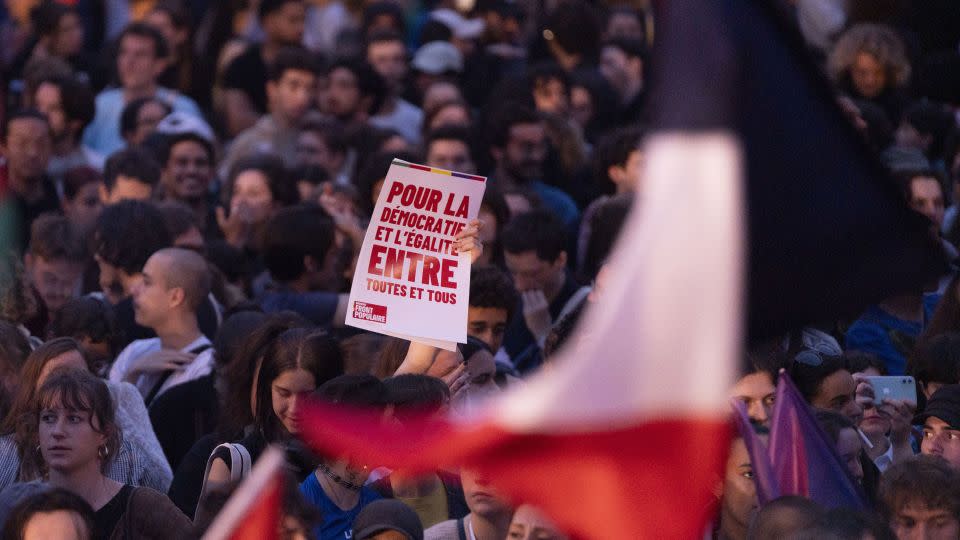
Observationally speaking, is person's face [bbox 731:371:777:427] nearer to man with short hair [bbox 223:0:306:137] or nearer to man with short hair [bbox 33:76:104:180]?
man with short hair [bbox 33:76:104:180]

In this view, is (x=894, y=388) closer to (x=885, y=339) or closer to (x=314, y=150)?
(x=885, y=339)

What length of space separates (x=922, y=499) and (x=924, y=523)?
92mm

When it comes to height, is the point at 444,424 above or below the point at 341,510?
above

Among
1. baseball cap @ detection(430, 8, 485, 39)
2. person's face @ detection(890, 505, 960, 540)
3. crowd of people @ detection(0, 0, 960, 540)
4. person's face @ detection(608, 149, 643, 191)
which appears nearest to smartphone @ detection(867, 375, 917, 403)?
crowd of people @ detection(0, 0, 960, 540)

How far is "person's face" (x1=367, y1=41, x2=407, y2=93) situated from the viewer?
1458 cm

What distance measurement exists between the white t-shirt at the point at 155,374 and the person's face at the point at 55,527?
7.33 feet

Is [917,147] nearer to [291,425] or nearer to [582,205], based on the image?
[582,205]

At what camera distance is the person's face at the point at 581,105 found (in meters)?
14.1

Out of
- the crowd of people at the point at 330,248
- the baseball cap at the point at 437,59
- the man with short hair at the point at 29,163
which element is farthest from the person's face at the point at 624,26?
the man with short hair at the point at 29,163

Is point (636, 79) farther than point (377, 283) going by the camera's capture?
Yes

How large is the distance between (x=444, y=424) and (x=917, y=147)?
8857mm

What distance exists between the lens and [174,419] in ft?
26.1

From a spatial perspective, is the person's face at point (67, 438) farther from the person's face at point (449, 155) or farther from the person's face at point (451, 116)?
the person's face at point (451, 116)

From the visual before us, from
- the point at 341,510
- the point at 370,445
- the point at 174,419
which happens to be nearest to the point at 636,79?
the point at 174,419
